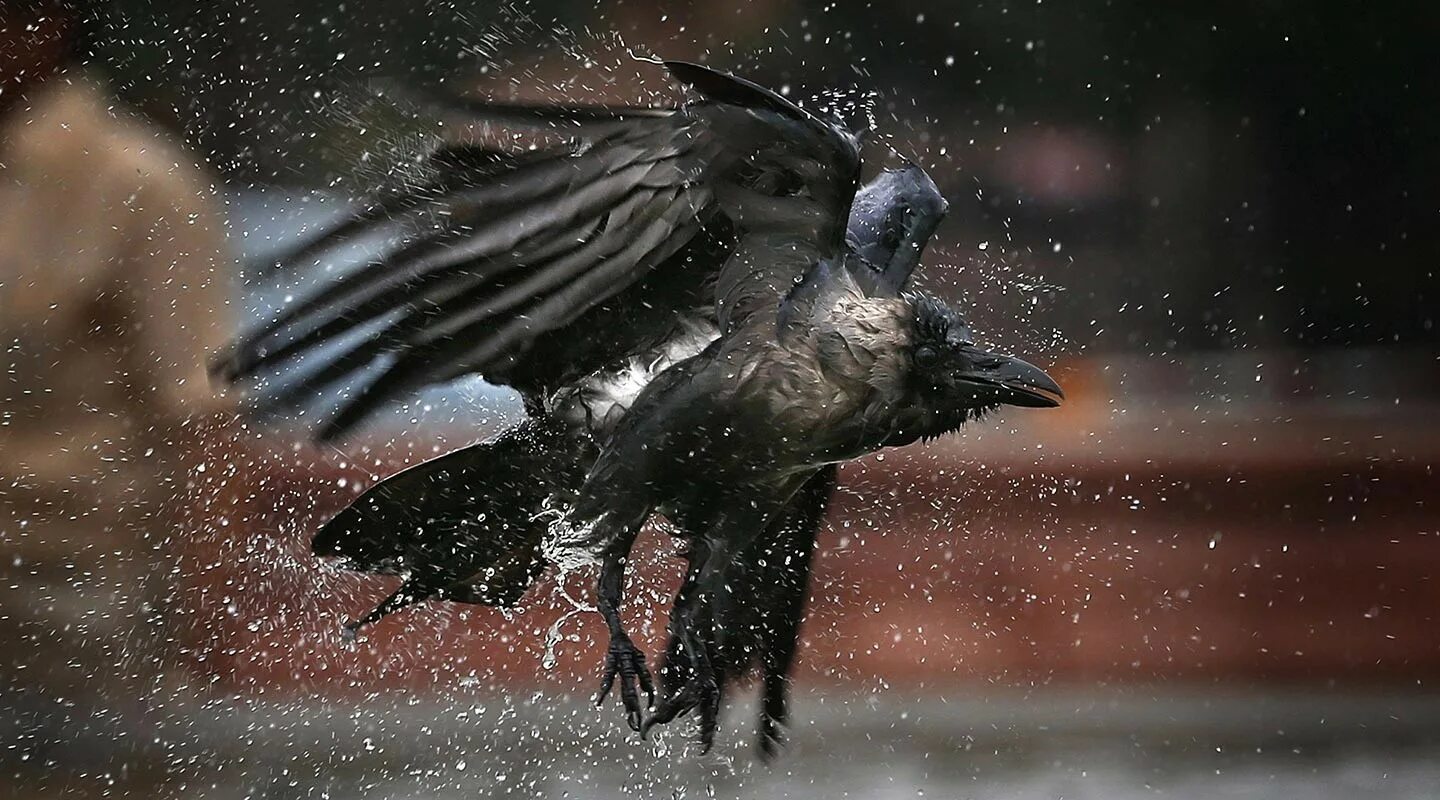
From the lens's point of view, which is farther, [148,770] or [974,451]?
[974,451]

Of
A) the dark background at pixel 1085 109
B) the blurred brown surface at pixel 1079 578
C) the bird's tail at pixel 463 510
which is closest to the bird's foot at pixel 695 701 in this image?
the bird's tail at pixel 463 510

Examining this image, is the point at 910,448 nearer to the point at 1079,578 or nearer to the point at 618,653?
the point at 1079,578

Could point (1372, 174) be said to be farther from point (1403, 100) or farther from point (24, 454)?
point (24, 454)

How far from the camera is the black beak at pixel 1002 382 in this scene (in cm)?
201

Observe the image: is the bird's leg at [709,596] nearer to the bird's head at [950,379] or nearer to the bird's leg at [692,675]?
the bird's leg at [692,675]

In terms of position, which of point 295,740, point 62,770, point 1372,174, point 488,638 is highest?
point 1372,174

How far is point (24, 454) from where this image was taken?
2.97 meters

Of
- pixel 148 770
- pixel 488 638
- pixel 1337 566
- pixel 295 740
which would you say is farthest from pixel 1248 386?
pixel 148 770

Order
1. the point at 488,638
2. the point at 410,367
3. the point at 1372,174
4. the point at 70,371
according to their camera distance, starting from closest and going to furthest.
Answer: the point at 410,367 → the point at 70,371 → the point at 488,638 → the point at 1372,174

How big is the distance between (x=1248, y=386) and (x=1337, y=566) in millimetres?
554

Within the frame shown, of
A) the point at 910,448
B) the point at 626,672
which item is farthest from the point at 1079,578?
the point at 626,672

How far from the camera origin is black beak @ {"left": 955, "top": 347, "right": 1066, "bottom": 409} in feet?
6.59

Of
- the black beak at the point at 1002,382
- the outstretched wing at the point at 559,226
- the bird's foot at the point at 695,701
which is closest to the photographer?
the outstretched wing at the point at 559,226

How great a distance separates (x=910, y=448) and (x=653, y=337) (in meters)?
1.18
